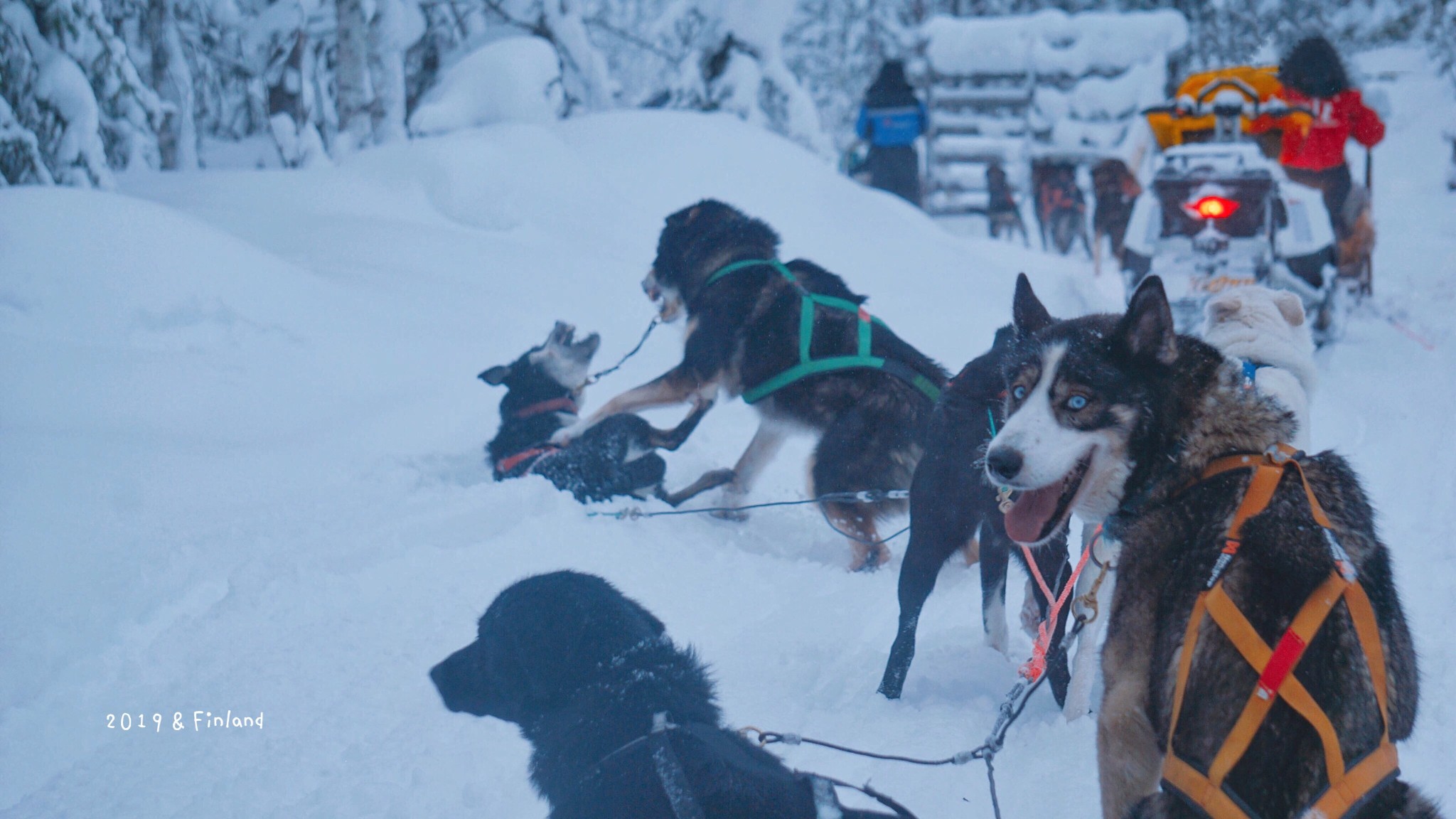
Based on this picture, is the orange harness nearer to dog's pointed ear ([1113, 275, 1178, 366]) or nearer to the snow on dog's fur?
dog's pointed ear ([1113, 275, 1178, 366])

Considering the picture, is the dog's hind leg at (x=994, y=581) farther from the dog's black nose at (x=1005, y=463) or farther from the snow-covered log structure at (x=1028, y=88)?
the snow-covered log structure at (x=1028, y=88)

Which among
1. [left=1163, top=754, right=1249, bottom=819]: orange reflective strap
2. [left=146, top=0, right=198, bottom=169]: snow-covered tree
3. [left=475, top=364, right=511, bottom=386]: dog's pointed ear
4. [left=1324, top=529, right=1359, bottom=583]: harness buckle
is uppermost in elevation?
[left=1324, top=529, right=1359, bottom=583]: harness buckle

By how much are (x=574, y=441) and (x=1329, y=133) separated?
7.97m

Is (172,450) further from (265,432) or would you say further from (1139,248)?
(1139,248)

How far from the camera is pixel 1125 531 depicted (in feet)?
5.69

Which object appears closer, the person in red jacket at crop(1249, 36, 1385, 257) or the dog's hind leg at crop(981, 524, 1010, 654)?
the dog's hind leg at crop(981, 524, 1010, 654)

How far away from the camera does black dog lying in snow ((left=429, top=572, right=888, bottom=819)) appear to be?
1.75 m

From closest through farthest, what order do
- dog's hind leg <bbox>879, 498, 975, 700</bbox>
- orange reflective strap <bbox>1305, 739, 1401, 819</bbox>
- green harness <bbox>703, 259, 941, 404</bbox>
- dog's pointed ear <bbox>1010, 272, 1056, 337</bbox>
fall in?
orange reflective strap <bbox>1305, 739, 1401, 819</bbox>, dog's pointed ear <bbox>1010, 272, 1056, 337</bbox>, dog's hind leg <bbox>879, 498, 975, 700</bbox>, green harness <bbox>703, 259, 941, 404</bbox>

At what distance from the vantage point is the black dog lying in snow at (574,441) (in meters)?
4.57

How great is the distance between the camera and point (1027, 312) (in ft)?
6.89

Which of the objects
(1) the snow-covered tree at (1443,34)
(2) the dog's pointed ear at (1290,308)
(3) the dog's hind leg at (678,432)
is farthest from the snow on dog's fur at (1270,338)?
(1) the snow-covered tree at (1443,34)

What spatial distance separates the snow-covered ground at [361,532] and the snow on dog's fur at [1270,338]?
976 millimetres

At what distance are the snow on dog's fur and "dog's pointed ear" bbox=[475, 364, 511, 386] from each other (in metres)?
3.52

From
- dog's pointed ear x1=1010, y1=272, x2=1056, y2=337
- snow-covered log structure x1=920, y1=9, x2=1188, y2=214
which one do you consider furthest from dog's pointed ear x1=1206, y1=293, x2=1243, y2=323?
snow-covered log structure x1=920, y1=9, x2=1188, y2=214
